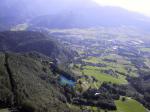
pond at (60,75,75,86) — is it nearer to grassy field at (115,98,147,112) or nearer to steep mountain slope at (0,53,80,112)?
steep mountain slope at (0,53,80,112)

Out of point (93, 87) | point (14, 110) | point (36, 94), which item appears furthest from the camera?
point (93, 87)

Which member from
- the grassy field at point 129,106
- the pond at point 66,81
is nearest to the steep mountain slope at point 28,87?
the pond at point 66,81

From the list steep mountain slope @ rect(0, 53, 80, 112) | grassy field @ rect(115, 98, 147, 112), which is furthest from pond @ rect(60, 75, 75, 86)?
grassy field @ rect(115, 98, 147, 112)

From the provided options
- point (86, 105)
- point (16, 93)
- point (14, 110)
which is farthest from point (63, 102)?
point (14, 110)

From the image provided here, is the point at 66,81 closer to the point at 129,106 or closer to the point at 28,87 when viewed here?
the point at 28,87

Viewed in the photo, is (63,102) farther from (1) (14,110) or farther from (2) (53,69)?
(2) (53,69)

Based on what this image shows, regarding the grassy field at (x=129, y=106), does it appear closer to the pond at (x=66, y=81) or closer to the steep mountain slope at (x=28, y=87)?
the steep mountain slope at (x=28, y=87)

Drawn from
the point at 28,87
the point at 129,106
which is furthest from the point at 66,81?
the point at 129,106
